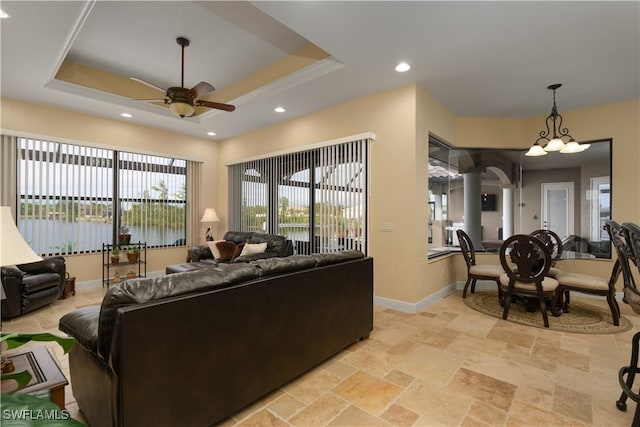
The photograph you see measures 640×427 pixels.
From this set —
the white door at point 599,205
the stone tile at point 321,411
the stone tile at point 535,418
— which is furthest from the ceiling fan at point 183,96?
the white door at point 599,205

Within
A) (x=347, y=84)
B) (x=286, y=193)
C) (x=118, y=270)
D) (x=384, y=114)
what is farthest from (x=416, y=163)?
(x=118, y=270)

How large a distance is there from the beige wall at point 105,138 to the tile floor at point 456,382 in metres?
2.52

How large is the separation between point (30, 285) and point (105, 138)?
9.16 ft

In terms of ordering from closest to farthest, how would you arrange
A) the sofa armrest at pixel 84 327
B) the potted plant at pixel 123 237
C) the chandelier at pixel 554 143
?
the sofa armrest at pixel 84 327, the chandelier at pixel 554 143, the potted plant at pixel 123 237

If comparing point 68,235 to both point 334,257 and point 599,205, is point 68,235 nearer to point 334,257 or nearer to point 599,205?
point 334,257

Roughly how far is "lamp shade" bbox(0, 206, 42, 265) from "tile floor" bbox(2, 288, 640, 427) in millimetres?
1188

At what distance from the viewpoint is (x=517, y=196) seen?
545 centimetres

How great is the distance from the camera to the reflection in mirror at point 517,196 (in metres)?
4.83

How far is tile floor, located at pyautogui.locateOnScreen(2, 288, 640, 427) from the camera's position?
1944 mm

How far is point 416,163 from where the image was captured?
3934 millimetres

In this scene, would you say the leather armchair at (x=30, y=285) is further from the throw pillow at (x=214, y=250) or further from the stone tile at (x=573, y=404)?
the stone tile at (x=573, y=404)

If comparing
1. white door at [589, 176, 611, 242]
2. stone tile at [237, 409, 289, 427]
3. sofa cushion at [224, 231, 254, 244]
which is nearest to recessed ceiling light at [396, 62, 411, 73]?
stone tile at [237, 409, 289, 427]

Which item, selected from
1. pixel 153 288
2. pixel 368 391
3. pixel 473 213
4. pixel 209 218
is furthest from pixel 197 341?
pixel 473 213

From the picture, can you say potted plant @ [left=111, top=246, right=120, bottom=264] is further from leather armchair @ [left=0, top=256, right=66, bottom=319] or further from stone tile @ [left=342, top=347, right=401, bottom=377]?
stone tile @ [left=342, top=347, right=401, bottom=377]
